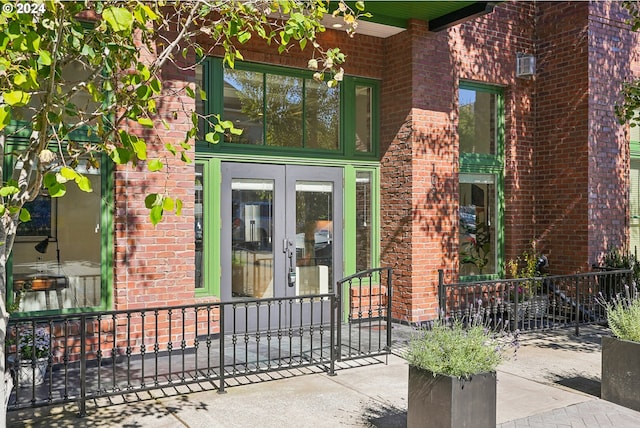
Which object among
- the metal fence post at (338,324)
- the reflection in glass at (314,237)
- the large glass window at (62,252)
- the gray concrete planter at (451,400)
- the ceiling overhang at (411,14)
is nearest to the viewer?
the gray concrete planter at (451,400)

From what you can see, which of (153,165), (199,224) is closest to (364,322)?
(199,224)

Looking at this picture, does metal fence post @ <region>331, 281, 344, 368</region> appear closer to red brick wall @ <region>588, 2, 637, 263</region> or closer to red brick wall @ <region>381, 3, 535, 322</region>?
red brick wall @ <region>381, 3, 535, 322</region>

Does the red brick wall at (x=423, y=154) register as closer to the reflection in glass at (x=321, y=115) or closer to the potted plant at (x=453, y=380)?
the reflection in glass at (x=321, y=115)

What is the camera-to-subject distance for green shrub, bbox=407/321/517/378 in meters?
3.70

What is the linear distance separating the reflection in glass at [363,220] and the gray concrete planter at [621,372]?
393 cm

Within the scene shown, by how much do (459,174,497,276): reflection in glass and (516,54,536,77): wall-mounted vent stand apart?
5.76 feet

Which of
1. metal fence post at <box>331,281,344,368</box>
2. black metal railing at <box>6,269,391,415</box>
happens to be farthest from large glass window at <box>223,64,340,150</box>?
metal fence post at <box>331,281,344,368</box>

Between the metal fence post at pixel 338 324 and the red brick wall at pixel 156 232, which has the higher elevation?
the red brick wall at pixel 156 232

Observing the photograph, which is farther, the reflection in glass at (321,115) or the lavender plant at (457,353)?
the reflection in glass at (321,115)

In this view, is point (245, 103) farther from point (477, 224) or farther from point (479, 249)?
point (479, 249)

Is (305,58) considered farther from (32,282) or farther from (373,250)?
(32,282)

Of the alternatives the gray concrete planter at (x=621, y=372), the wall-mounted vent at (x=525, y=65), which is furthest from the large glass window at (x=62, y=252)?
the wall-mounted vent at (x=525, y=65)

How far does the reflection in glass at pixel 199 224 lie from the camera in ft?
23.2

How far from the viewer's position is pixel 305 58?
25.6 ft
